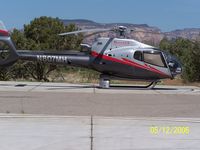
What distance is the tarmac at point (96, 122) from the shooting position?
7555 millimetres

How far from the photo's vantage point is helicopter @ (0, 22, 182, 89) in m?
19.7

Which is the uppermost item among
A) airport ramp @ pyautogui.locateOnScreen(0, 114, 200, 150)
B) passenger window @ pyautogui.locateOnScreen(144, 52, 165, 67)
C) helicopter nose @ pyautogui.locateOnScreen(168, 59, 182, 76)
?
airport ramp @ pyautogui.locateOnScreen(0, 114, 200, 150)

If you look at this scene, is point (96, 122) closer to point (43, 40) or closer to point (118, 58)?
point (118, 58)

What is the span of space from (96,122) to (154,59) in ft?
34.1

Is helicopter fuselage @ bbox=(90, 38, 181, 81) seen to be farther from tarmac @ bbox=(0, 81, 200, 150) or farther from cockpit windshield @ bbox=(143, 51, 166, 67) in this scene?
tarmac @ bbox=(0, 81, 200, 150)

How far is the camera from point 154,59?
19703 mm

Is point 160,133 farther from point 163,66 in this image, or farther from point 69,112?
point 163,66

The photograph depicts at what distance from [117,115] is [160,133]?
2804mm

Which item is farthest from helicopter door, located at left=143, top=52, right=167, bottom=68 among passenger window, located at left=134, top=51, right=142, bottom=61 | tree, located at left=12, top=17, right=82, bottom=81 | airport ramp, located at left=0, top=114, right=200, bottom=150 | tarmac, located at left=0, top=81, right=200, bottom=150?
tree, located at left=12, top=17, right=82, bottom=81

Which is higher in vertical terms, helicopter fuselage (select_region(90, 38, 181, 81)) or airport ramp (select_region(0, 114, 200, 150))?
airport ramp (select_region(0, 114, 200, 150))

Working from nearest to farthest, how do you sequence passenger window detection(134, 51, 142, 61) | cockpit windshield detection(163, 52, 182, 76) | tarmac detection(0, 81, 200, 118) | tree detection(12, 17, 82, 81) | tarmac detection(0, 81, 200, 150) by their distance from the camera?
tarmac detection(0, 81, 200, 150) < tarmac detection(0, 81, 200, 118) < passenger window detection(134, 51, 142, 61) < cockpit windshield detection(163, 52, 182, 76) < tree detection(12, 17, 82, 81)

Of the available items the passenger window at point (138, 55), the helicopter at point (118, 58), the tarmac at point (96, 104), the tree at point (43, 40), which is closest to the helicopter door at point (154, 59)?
the helicopter at point (118, 58)

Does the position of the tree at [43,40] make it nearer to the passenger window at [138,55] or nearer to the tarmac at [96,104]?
the passenger window at [138,55]

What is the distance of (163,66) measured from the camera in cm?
1975
